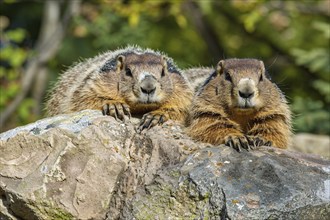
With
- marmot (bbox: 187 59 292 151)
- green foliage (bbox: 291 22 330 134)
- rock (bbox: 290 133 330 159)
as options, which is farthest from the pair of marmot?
green foliage (bbox: 291 22 330 134)

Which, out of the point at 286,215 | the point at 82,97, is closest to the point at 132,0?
the point at 82,97

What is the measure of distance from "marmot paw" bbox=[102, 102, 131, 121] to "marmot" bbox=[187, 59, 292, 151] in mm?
617

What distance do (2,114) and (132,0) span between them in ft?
10.6

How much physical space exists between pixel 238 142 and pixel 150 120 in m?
0.88

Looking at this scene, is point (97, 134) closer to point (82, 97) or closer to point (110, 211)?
point (110, 211)

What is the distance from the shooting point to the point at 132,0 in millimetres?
13820

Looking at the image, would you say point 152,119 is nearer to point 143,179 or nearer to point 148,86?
point 148,86

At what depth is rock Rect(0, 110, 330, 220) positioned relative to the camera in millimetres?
5820

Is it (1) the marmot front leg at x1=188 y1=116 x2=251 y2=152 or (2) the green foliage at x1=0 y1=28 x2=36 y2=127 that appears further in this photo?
(2) the green foliage at x1=0 y1=28 x2=36 y2=127

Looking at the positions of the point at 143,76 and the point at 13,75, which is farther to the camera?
the point at 13,75

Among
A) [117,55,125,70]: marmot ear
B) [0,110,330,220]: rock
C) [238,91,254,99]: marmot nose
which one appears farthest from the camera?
[117,55,125,70]: marmot ear

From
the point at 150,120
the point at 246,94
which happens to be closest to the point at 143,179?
the point at 150,120

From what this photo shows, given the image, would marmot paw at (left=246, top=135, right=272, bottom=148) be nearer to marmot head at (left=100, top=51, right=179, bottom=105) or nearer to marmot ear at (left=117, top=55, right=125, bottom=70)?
marmot head at (left=100, top=51, right=179, bottom=105)

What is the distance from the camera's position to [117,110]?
6.95 metres
